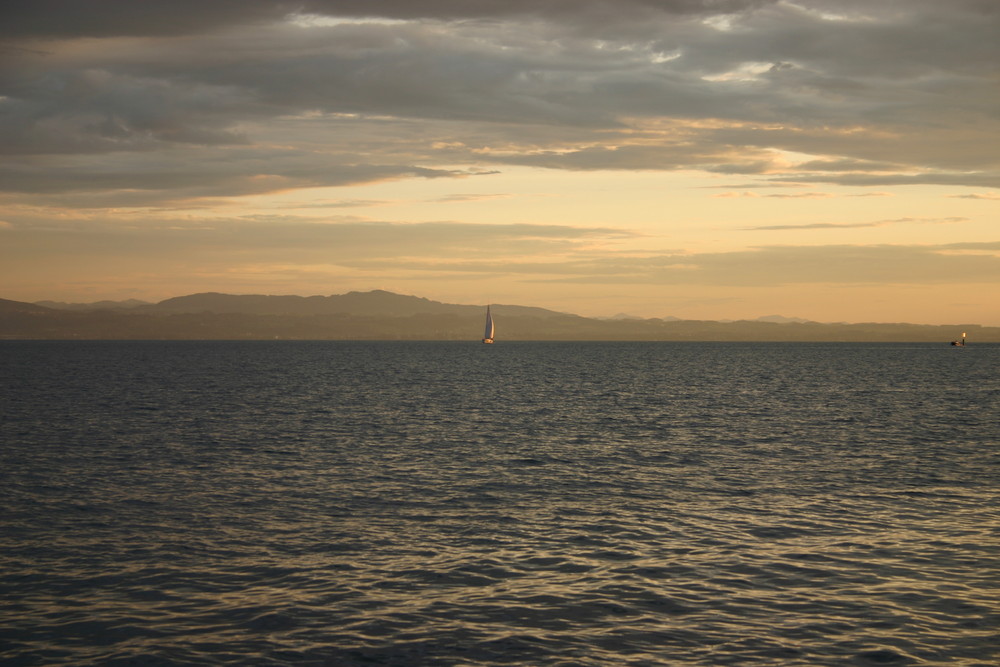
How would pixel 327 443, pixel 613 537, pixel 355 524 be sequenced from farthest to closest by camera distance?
pixel 327 443
pixel 355 524
pixel 613 537

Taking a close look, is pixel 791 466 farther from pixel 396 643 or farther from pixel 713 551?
pixel 396 643

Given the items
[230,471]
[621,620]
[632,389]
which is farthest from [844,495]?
[632,389]

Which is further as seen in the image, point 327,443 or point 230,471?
point 327,443

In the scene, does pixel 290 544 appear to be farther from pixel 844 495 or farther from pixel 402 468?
pixel 844 495

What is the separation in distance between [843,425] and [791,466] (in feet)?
82.4

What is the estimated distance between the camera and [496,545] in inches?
1118

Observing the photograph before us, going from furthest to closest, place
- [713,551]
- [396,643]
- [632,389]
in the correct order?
[632,389]
[713,551]
[396,643]

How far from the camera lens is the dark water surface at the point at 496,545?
64.7 ft

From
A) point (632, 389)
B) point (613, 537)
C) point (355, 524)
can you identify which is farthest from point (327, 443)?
point (632, 389)

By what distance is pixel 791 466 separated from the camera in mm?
46750

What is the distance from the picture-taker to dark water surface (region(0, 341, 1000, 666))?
64.7 feet

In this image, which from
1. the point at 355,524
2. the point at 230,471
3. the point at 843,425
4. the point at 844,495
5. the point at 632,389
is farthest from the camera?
the point at 632,389

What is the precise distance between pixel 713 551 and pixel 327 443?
33.1m

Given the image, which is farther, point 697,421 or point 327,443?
point 697,421
